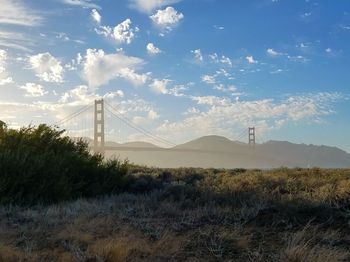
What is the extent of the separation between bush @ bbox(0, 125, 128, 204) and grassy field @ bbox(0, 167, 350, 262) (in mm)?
2532

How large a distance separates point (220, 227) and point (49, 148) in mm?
11854

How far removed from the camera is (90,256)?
23.0 feet

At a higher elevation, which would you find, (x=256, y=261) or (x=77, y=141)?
(x=77, y=141)

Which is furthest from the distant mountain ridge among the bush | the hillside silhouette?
the bush

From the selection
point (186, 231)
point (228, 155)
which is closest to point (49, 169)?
point (186, 231)

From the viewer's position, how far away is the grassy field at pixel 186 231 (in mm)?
7035

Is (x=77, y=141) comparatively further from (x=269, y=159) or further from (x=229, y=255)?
(x=269, y=159)

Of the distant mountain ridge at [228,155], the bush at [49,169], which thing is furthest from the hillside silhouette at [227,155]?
the bush at [49,169]

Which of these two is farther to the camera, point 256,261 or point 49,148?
point 49,148

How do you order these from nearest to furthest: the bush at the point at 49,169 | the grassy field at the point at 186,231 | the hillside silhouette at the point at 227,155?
the grassy field at the point at 186,231
the bush at the point at 49,169
the hillside silhouette at the point at 227,155

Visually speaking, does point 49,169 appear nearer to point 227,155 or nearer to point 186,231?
point 186,231

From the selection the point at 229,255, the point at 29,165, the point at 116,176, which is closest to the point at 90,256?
the point at 229,255

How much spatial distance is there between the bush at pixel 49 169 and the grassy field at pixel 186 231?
253 centimetres

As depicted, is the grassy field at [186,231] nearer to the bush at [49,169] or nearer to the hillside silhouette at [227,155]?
the bush at [49,169]
